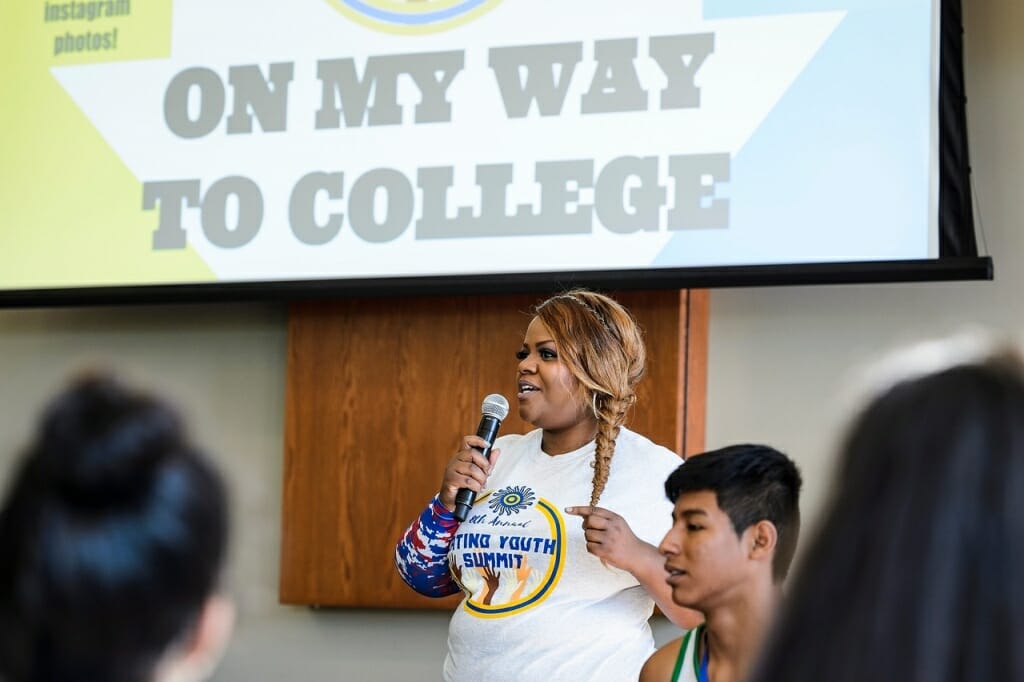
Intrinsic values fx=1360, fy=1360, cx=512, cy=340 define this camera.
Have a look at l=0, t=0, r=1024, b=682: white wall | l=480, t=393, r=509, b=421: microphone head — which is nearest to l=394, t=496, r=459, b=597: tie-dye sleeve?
l=480, t=393, r=509, b=421: microphone head

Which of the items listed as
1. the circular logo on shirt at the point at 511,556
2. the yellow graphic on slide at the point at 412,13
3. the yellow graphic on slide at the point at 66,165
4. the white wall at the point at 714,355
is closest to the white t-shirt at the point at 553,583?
the circular logo on shirt at the point at 511,556

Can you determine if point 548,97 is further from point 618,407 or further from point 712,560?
point 712,560

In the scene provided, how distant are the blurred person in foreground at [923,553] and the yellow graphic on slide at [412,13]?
10.3 feet

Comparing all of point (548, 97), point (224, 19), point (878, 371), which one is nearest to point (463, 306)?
point (548, 97)

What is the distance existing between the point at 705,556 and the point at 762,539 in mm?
94

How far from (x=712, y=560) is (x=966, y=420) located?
57.6 inches

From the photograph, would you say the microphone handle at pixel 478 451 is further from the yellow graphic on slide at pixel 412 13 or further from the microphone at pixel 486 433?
the yellow graphic on slide at pixel 412 13

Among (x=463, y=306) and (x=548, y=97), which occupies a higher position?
(x=548, y=97)

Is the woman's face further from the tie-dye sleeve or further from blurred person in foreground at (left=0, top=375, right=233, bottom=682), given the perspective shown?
blurred person in foreground at (left=0, top=375, right=233, bottom=682)

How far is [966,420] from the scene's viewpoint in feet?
2.40

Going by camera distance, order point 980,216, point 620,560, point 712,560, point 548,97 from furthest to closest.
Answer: point 548,97 < point 980,216 < point 620,560 < point 712,560

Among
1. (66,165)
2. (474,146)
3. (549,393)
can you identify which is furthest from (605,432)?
(66,165)

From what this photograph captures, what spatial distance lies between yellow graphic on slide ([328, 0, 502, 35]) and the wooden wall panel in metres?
0.77

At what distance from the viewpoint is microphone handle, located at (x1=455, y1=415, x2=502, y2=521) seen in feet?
8.35
